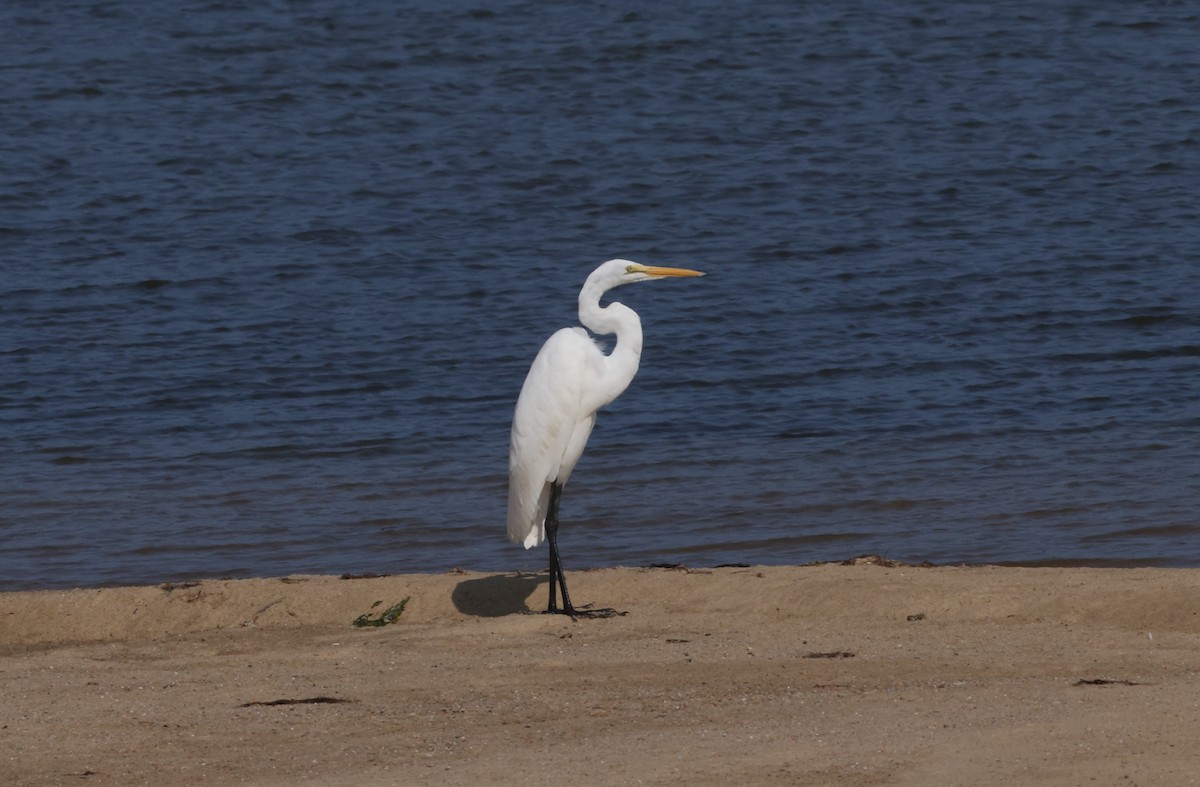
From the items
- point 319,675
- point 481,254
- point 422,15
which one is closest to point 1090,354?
point 481,254

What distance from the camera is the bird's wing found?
7395 mm

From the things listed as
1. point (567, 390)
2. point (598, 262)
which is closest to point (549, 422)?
point (567, 390)

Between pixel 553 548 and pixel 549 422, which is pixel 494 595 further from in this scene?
pixel 549 422

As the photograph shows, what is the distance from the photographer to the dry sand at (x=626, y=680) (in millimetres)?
4957

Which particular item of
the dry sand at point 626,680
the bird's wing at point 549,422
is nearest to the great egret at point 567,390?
the bird's wing at point 549,422

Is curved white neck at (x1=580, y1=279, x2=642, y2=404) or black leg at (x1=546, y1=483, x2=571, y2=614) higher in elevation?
curved white neck at (x1=580, y1=279, x2=642, y2=404)

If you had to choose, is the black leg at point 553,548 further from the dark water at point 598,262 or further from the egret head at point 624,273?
the dark water at point 598,262

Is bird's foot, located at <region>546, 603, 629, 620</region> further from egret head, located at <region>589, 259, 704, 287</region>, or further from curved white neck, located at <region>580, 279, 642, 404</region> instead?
egret head, located at <region>589, 259, 704, 287</region>

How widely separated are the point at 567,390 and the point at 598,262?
22.9 feet

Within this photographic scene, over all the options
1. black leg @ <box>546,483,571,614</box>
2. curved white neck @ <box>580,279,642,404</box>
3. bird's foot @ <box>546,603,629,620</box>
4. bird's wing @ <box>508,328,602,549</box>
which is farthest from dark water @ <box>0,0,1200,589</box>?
curved white neck @ <box>580,279,642,404</box>

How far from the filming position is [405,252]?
1488 centimetres

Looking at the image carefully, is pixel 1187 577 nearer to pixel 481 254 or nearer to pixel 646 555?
pixel 646 555

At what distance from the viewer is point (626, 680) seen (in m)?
6.01

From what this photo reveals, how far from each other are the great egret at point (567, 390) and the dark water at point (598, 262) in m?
1.29
